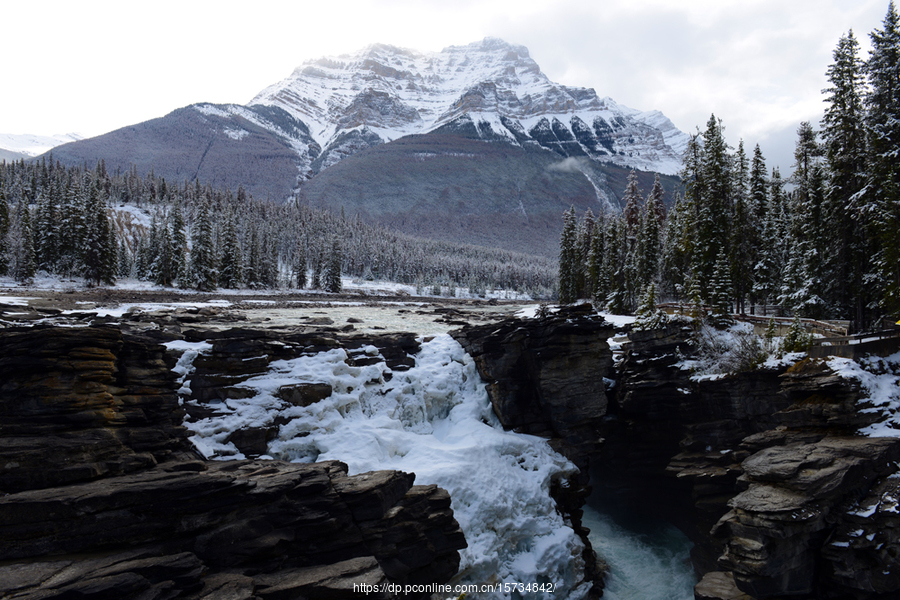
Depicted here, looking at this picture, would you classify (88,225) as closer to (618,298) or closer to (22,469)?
(22,469)

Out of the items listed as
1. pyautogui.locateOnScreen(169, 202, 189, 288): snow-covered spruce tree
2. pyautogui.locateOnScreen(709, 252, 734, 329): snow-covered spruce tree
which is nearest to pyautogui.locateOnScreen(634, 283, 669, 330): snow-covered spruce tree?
pyautogui.locateOnScreen(709, 252, 734, 329): snow-covered spruce tree

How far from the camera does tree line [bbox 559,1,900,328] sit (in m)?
23.0

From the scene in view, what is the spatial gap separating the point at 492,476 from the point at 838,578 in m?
11.5

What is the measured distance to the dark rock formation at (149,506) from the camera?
26.3 ft

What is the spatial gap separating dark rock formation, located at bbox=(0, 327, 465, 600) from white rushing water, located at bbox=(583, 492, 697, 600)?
10611 mm

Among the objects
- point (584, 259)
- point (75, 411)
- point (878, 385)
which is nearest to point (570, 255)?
point (584, 259)

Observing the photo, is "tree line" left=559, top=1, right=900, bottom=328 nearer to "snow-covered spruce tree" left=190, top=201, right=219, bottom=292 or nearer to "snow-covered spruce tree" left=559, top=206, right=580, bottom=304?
"snow-covered spruce tree" left=559, top=206, right=580, bottom=304

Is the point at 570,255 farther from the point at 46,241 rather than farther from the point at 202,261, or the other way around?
the point at 46,241

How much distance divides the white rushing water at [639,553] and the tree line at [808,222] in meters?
13.2

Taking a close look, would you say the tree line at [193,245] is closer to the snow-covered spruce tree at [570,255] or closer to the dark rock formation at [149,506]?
the snow-covered spruce tree at [570,255]

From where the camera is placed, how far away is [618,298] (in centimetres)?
4962

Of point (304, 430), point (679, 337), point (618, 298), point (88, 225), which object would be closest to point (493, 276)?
point (618, 298)

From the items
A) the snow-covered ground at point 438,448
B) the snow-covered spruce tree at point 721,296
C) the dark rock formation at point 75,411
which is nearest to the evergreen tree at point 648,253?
the snow-covered spruce tree at point 721,296

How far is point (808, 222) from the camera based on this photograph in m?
30.7
